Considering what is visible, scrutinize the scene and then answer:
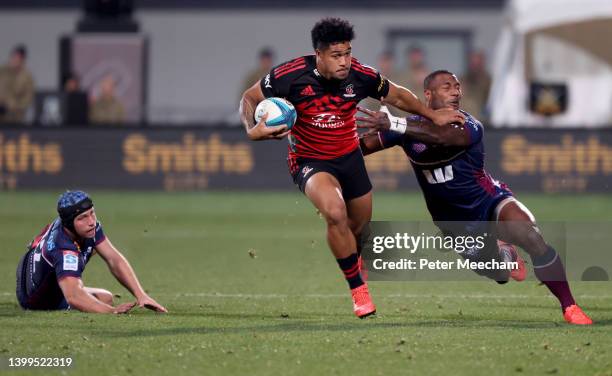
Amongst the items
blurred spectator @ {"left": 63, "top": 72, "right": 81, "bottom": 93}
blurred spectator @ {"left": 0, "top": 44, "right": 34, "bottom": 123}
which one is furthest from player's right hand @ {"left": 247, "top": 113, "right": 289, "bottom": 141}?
blurred spectator @ {"left": 0, "top": 44, "right": 34, "bottom": 123}

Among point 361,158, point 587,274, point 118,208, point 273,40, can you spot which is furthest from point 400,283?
point 273,40

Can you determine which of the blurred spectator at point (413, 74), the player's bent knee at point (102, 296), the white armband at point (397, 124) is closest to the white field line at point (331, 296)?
the player's bent knee at point (102, 296)

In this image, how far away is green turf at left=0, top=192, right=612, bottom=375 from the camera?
848 cm

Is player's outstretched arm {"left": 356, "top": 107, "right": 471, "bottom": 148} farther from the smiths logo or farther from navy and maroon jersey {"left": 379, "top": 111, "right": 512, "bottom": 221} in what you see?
the smiths logo

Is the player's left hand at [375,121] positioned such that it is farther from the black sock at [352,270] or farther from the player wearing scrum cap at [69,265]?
the player wearing scrum cap at [69,265]

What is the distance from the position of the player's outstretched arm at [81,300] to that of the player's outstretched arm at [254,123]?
63.1 inches

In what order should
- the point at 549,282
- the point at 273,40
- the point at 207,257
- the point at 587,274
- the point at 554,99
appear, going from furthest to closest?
the point at 273,40 → the point at 554,99 → the point at 207,257 → the point at 587,274 → the point at 549,282

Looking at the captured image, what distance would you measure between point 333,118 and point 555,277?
2.07 m

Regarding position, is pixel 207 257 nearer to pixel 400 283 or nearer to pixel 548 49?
pixel 400 283

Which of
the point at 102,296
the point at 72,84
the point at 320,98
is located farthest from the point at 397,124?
the point at 72,84

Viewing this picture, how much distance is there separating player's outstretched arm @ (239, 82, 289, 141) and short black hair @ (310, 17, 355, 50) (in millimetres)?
633

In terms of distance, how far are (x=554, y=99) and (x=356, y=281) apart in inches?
600

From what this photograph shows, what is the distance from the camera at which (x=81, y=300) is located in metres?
10.5

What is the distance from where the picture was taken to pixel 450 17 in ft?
109
